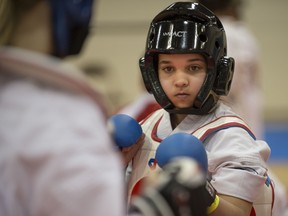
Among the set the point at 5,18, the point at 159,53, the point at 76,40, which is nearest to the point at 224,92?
the point at 159,53

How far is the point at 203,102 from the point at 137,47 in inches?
261

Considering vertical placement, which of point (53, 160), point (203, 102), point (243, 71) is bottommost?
point (243, 71)

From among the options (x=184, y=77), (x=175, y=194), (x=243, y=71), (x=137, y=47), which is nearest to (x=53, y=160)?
(x=175, y=194)

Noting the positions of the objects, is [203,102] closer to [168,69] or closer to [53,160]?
[168,69]

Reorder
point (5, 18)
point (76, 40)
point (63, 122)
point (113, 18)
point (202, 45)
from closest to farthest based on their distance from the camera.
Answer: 1. point (63, 122)
2. point (5, 18)
3. point (76, 40)
4. point (202, 45)
5. point (113, 18)

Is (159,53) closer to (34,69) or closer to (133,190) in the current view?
(133,190)

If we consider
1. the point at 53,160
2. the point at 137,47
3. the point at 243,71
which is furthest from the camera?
the point at 137,47

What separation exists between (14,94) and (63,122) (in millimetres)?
125

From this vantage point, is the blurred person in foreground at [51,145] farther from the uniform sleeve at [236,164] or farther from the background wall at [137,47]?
the background wall at [137,47]

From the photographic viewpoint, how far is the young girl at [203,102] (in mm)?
2102

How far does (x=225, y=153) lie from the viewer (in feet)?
6.93

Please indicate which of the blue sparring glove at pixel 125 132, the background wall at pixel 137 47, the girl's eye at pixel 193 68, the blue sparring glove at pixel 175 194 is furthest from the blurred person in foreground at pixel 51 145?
the background wall at pixel 137 47

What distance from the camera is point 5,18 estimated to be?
1.57 meters

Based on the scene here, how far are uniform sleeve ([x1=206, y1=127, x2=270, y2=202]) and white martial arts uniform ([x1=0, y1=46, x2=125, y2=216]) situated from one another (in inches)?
25.7
